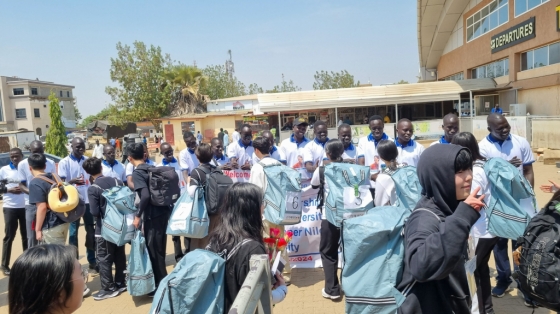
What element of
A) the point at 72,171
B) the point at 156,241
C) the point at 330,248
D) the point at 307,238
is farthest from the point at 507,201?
the point at 72,171

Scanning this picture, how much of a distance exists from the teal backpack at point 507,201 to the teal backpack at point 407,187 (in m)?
0.66

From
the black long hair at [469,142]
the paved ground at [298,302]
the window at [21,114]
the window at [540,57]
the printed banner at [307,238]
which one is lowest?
the paved ground at [298,302]

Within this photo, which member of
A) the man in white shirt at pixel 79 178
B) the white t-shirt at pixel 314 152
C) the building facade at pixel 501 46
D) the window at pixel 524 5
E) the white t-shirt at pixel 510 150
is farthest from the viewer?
the window at pixel 524 5

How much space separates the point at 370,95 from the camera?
21.9 m

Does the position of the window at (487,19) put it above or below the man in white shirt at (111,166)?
above

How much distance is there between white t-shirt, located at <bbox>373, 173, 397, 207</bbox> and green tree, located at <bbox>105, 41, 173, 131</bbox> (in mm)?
31826

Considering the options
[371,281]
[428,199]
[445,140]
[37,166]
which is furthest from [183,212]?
[445,140]

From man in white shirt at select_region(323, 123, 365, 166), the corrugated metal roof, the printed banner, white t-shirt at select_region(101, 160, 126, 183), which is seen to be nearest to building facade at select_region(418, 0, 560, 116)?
the corrugated metal roof

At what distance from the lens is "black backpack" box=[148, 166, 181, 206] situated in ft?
15.7

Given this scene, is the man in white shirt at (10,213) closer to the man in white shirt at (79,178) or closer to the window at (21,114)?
the man in white shirt at (79,178)

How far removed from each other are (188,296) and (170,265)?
4636 mm

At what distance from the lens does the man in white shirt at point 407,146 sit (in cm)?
565

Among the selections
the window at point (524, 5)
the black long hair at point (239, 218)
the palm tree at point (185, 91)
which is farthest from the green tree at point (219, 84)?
the black long hair at point (239, 218)

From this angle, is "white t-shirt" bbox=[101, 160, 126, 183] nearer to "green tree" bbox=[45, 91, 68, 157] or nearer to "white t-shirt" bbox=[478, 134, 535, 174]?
"white t-shirt" bbox=[478, 134, 535, 174]
